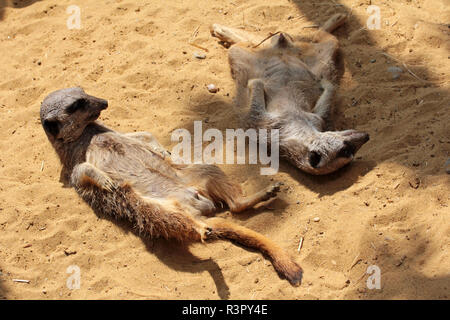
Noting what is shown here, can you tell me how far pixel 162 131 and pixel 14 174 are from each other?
3.87 ft

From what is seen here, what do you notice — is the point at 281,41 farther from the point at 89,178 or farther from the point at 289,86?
the point at 89,178

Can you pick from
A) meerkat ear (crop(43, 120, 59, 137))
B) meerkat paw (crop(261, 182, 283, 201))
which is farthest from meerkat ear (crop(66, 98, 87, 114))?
meerkat paw (crop(261, 182, 283, 201))

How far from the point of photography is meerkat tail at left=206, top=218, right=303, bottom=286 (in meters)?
3.21

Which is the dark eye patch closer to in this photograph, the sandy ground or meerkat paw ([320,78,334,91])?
the sandy ground

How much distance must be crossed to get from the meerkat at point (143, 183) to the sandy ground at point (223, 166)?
0.34 ft

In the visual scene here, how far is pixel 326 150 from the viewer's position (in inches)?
154

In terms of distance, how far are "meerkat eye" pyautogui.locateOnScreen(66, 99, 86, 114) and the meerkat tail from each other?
4.35ft

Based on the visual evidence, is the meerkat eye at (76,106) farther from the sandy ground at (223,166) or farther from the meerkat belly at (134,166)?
the sandy ground at (223,166)

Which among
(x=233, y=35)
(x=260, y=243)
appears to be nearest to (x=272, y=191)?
(x=260, y=243)

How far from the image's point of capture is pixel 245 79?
4727mm

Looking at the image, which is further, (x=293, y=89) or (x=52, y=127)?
(x=293, y=89)

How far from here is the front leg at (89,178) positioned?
371 centimetres

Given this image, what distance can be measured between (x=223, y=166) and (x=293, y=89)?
104 cm

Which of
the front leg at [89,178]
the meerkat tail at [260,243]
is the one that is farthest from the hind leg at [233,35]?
the meerkat tail at [260,243]
